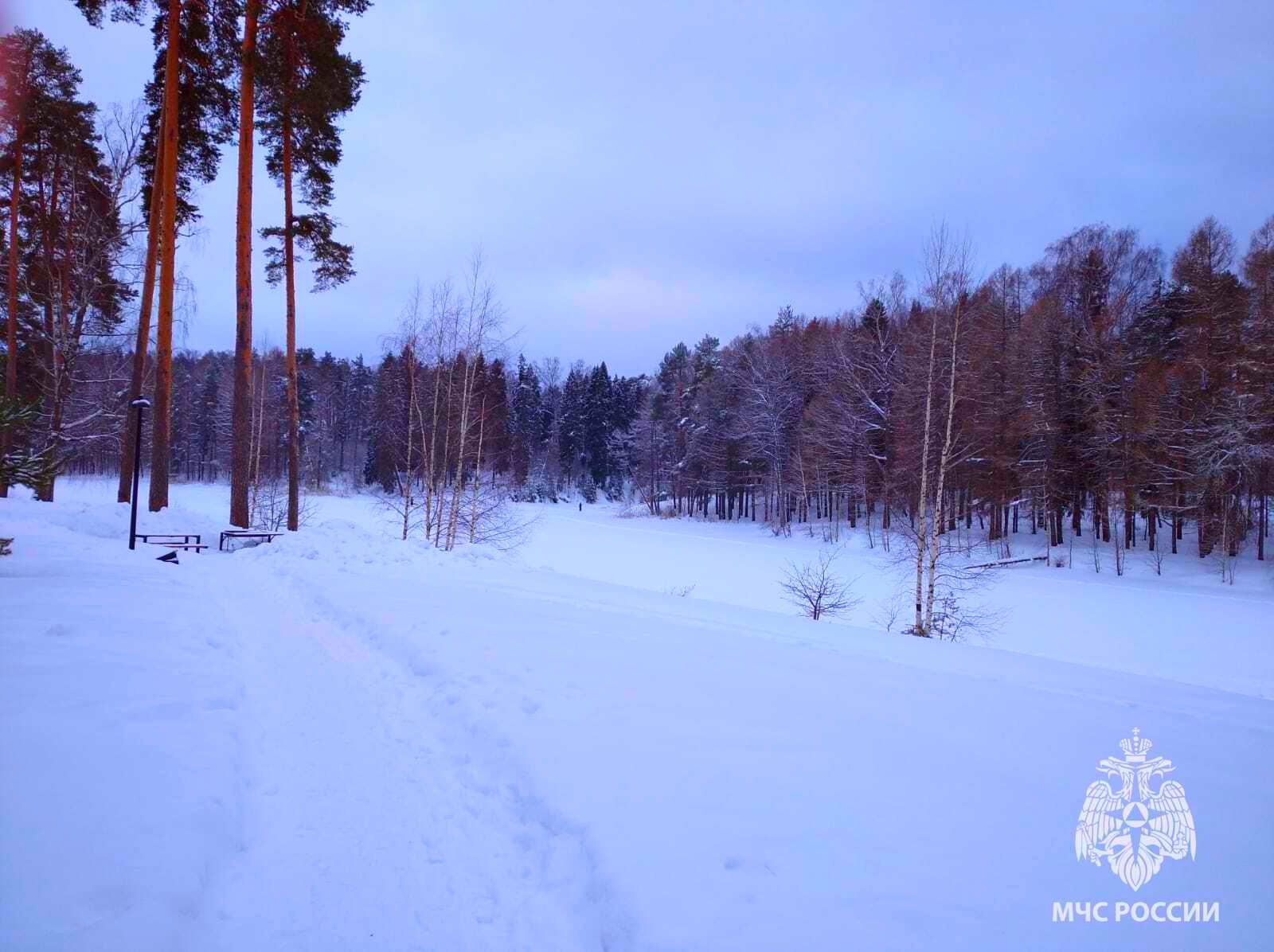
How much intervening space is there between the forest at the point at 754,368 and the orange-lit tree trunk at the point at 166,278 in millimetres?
56

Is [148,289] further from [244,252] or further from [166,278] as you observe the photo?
[244,252]

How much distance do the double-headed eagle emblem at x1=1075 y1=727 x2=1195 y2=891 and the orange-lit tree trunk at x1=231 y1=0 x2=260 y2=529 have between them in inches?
574

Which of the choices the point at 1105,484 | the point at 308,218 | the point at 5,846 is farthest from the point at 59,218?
the point at 1105,484

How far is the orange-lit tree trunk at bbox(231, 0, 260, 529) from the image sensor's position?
40.5 ft

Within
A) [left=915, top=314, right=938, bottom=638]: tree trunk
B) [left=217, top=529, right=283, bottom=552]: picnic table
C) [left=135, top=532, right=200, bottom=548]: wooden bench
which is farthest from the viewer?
[left=915, top=314, right=938, bottom=638]: tree trunk

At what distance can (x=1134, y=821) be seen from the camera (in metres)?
3.36

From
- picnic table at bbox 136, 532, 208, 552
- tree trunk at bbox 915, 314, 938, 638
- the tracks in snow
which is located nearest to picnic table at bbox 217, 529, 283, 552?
picnic table at bbox 136, 532, 208, 552

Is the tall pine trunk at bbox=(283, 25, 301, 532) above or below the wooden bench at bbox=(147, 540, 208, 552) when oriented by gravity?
above

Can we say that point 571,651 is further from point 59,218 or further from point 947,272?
point 59,218

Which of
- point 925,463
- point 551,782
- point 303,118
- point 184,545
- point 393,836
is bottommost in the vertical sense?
point 393,836

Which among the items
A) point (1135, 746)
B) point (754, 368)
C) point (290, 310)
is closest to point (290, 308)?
point (290, 310)

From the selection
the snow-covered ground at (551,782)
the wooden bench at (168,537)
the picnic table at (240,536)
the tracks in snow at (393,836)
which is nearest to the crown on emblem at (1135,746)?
the snow-covered ground at (551,782)

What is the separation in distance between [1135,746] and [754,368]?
33.5m

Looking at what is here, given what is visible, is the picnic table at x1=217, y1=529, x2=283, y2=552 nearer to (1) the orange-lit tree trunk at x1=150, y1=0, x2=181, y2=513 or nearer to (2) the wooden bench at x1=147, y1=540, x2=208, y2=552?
(2) the wooden bench at x1=147, y1=540, x2=208, y2=552
